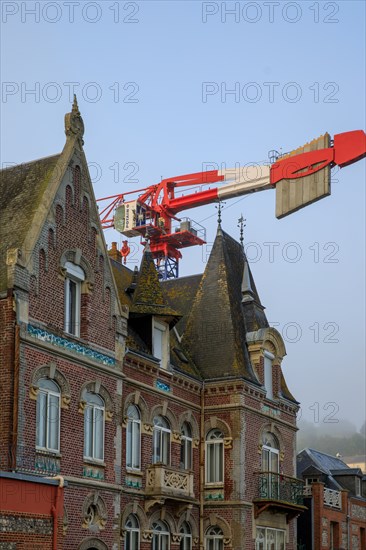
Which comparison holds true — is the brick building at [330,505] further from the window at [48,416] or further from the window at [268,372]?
the window at [48,416]

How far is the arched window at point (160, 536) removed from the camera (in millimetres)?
32062

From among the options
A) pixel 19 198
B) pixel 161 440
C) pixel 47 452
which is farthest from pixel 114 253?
pixel 47 452

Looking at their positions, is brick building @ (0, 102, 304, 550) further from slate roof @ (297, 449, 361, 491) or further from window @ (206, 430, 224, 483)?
slate roof @ (297, 449, 361, 491)

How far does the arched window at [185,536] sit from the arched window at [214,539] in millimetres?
845

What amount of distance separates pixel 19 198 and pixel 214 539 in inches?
583

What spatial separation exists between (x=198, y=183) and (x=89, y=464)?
109ft

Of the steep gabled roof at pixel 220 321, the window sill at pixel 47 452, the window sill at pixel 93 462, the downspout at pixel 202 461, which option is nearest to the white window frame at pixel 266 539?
the downspout at pixel 202 461

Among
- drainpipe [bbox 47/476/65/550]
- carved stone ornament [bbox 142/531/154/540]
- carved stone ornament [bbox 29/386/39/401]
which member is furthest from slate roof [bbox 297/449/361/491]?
drainpipe [bbox 47/476/65/550]

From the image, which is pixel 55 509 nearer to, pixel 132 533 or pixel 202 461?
pixel 132 533

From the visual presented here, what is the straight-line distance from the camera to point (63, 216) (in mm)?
27875

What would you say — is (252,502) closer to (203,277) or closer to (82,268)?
(203,277)

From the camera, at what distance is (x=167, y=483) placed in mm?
→ 31719

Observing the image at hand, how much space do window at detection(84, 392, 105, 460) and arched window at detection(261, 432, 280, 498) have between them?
9362 mm

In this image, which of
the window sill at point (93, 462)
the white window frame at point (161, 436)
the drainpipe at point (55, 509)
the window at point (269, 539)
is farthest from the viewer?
the window at point (269, 539)
